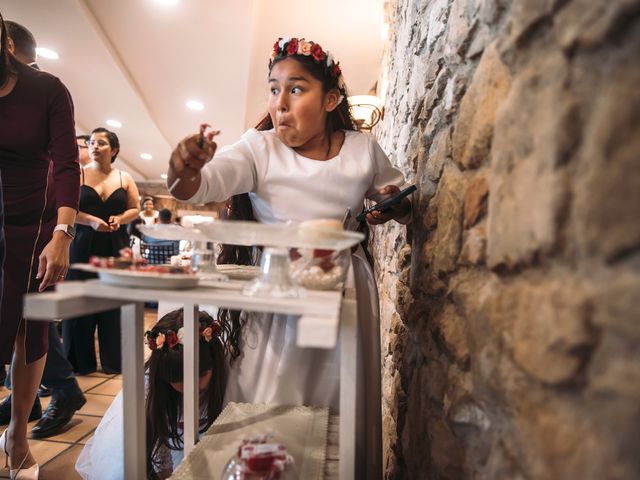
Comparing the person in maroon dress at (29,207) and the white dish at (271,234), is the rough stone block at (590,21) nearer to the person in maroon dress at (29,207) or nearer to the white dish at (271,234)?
the white dish at (271,234)

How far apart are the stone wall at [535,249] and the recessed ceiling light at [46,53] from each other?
401cm

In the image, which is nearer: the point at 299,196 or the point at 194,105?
the point at 299,196

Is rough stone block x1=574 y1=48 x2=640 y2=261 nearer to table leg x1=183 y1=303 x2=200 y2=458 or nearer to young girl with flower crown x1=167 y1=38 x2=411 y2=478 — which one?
young girl with flower crown x1=167 y1=38 x2=411 y2=478

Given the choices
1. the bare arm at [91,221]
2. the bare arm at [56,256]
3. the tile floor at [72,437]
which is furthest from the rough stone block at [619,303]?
the bare arm at [91,221]

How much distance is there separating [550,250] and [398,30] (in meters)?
1.99

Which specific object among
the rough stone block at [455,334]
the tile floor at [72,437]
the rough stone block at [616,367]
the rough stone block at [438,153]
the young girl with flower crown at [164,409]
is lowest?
the tile floor at [72,437]

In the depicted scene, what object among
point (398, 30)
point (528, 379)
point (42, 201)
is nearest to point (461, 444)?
point (528, 379)

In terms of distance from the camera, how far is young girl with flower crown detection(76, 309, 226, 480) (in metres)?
1.22

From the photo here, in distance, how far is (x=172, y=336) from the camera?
1.35 m

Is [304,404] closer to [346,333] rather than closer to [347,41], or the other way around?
[346,333]

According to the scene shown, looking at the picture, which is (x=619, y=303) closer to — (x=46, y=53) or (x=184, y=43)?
(x=184, y=43)

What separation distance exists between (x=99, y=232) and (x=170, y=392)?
4.62 ft

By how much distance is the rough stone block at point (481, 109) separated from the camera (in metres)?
0.66

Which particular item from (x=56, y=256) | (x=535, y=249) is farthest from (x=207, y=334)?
(x=535, y=249)
